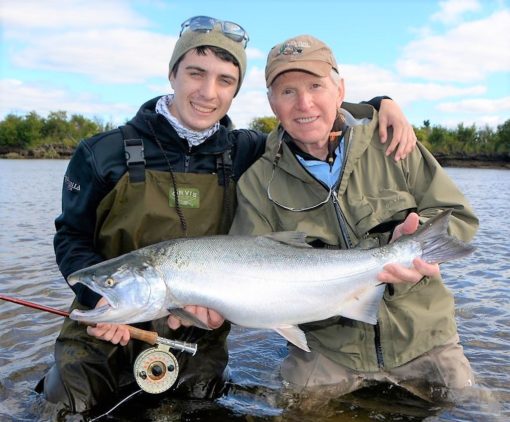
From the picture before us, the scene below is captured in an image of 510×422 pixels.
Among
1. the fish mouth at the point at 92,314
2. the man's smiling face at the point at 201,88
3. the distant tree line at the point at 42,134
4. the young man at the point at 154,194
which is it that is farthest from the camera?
the distant tree line at the point at 42,134

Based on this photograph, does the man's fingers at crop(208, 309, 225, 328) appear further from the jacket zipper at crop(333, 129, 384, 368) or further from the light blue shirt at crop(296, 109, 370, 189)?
the light blue shirt at crop(296, 109, 370, 189)

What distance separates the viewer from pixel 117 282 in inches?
136

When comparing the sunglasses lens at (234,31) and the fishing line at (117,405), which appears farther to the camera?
the sunglasses lens at (234,31)

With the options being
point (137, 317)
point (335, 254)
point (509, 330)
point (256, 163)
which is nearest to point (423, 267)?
point (335, 254)

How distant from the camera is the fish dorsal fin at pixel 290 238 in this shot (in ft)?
12.5

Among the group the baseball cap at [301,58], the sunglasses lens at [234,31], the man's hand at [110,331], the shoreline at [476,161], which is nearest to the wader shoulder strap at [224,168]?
the baseball cap at [301,58]

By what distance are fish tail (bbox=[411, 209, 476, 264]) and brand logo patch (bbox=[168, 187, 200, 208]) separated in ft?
5.60

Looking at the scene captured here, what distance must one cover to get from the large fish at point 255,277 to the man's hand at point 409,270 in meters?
0.05

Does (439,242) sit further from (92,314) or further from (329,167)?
(92,314)

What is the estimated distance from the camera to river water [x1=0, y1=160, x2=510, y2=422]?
4.09 m

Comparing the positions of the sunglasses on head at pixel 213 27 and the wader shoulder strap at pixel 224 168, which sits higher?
the sunglasses on head at pixel 213 27

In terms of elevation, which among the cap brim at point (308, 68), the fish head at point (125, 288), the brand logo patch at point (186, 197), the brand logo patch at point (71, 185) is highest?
the cap brim at point (308, 68)

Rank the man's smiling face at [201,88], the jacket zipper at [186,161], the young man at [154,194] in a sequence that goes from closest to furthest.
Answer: the young man at [154,194], the man's smiling face at [201,88], the jacket zipper at [186,161]

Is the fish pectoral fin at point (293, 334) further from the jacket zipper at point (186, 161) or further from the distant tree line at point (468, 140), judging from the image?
the distant tree line at point (468, 140)
